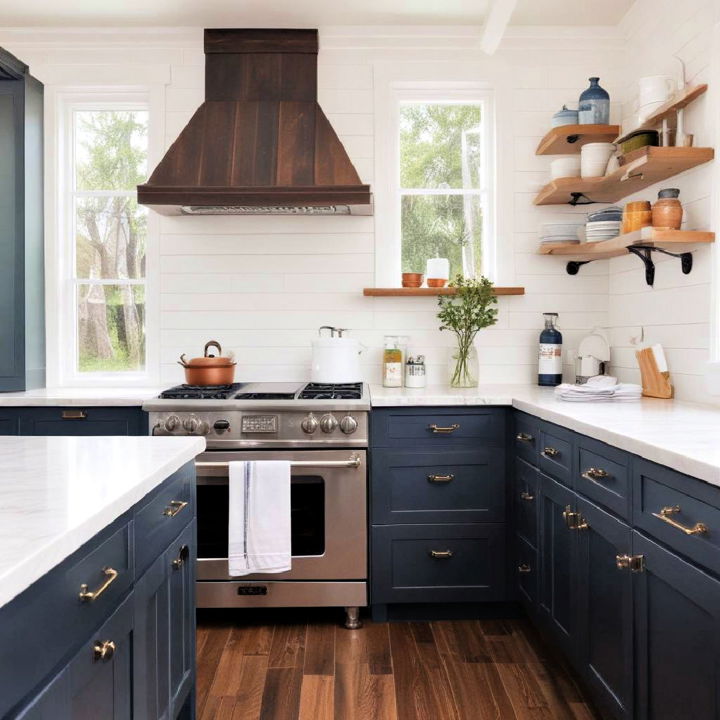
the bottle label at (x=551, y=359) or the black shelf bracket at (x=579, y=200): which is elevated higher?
the black shelf bracket at (x=579, y=200)

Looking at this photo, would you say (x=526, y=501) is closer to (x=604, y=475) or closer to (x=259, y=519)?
(x=604, y=475)

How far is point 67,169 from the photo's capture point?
3.65 meters

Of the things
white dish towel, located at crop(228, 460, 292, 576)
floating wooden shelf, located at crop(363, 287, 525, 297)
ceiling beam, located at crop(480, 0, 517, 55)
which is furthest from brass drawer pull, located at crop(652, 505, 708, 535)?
floating wooden shelf, located at crop(363, 287, 525, 297)

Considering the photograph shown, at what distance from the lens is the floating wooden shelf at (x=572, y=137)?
3.27 m

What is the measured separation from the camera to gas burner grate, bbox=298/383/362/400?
9.61 ft

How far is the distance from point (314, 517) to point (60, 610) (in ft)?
6.34

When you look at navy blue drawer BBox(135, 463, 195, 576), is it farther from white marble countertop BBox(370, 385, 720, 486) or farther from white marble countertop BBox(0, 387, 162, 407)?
white marble countertop BBox(0, 387, 162, 407)

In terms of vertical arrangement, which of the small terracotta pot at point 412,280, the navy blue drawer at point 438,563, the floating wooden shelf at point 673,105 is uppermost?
the floating wooden shelf at point 673,105

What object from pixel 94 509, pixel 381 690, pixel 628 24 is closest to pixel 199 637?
pixel 381 690

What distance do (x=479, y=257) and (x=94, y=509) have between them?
2.92m

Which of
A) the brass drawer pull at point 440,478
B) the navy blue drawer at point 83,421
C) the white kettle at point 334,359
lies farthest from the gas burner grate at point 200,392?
the brass drawer pull at point 440,478

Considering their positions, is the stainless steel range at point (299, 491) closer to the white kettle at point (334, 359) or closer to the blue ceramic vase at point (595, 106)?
the white kettle at point (334, 359)

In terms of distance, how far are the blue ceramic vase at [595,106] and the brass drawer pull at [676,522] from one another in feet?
7.49

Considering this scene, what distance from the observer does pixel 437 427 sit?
9.60ft
